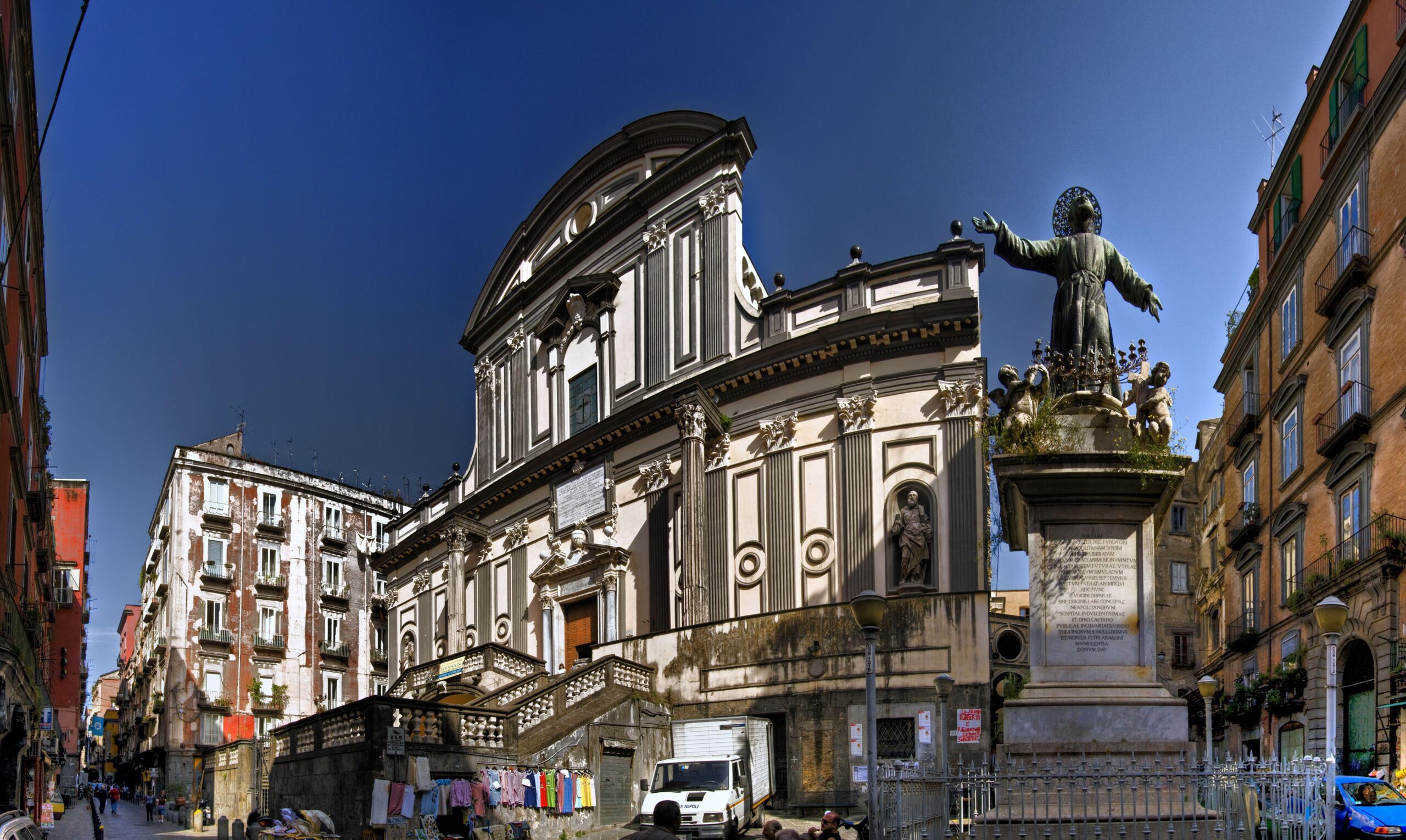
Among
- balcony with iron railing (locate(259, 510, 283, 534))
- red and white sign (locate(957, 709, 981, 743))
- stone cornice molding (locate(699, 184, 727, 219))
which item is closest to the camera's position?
red and white sign (locate(957, 709, 981, 743))

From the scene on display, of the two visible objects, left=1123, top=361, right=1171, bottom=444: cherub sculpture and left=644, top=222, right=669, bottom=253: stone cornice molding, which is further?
left=644, top=222, right=669, bottom=253: stone cornice molding

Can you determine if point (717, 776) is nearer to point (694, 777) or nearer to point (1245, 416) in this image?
point (694, 777)

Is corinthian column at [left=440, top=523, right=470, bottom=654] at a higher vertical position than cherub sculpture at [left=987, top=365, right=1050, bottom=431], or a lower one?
lower

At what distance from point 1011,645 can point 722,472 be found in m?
8.35

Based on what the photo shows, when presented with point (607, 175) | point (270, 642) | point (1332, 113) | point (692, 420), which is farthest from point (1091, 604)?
point (270, 642)

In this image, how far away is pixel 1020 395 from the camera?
14742mm

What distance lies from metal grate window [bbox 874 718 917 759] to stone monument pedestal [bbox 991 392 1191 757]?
460 inches

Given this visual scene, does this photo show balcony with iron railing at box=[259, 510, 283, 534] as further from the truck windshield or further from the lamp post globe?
the lamp post globe

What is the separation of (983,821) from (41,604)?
3882 cm

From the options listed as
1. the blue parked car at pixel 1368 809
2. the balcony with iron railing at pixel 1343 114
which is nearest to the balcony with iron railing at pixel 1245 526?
the balcony with iron railing at pixel 1343 114

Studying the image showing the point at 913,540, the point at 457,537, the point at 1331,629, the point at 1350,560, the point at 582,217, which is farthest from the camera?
the point at 457,537

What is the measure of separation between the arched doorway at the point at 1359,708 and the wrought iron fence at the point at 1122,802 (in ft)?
56.0

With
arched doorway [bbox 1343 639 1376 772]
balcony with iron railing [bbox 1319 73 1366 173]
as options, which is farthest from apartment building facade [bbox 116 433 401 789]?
balcony with iron railing [bbox 1319 73 1366 173]

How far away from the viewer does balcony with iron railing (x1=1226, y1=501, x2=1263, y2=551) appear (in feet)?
127
